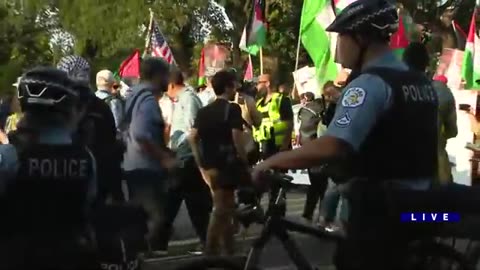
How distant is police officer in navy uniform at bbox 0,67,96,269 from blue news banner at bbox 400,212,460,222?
→ 4.05 ft

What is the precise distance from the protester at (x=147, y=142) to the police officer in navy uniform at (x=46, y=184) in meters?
4.35

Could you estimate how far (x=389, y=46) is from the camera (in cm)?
452

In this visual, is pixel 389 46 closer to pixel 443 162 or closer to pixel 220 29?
pixel 443 162

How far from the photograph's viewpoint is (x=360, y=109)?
169 inches

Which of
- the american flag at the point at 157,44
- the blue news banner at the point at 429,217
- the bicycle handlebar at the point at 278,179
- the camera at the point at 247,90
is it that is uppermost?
the american flag at the point at 157,44

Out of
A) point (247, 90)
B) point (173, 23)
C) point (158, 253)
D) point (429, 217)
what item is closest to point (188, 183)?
point (158, 253)

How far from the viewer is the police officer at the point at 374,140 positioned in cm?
430

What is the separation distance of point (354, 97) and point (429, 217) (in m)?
0.57

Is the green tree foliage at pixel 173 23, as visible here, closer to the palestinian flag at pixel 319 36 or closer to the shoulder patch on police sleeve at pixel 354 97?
the palestinian flag at pixel 319 36

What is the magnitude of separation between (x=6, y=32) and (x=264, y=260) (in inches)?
1827

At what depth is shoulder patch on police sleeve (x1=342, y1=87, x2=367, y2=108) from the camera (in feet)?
14.1

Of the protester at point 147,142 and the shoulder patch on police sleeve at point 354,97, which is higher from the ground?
the shoulder patch on police sleeve at point 354,97

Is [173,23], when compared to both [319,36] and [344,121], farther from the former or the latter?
[344,121]

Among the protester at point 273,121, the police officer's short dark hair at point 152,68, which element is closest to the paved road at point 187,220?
the protester at point 273,121
